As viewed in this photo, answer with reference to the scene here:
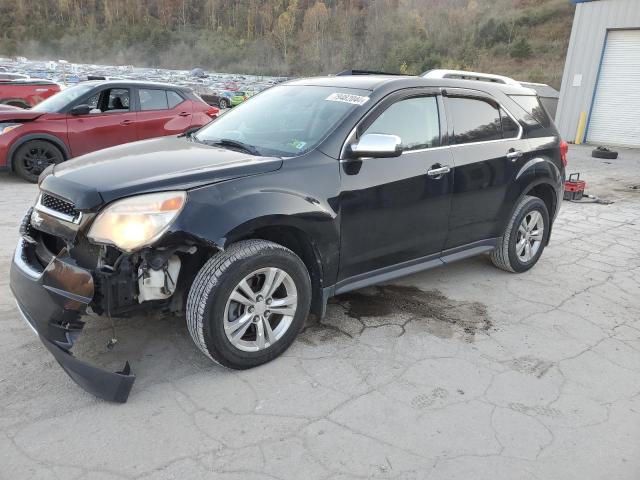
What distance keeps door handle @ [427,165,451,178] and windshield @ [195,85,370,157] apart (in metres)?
0.70

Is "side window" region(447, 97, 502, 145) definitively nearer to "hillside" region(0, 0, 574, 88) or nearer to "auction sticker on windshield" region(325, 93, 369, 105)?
"auction sticker on windshield" region(325, 93, 369, 105)

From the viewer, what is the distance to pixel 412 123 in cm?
366

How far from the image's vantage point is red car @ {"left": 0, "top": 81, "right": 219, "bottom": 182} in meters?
7.65

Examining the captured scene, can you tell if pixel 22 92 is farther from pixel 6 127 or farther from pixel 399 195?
pixel 399 195

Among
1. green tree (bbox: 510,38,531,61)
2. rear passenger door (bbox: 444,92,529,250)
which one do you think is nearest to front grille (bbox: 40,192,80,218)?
rear passenger door (bbox: 444,92,529,250)

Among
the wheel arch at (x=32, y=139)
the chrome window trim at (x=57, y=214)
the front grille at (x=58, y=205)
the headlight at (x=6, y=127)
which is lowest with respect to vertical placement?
the wheel arch at (x=32, y=139)

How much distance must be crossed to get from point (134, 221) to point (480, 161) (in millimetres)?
2673

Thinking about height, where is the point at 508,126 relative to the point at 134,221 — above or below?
above

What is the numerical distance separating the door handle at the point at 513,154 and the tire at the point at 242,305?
223 cm

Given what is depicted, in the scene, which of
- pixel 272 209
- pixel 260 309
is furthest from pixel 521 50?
pixel 260 309

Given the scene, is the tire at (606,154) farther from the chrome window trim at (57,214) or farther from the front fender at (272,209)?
the chrome window trim at (57,214)

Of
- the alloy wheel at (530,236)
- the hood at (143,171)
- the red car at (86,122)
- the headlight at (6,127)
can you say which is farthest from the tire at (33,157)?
the alloy wheel at (530,236)

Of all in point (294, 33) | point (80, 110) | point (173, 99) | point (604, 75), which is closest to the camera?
point (80, 110)

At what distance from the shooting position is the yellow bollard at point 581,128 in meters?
16.2
